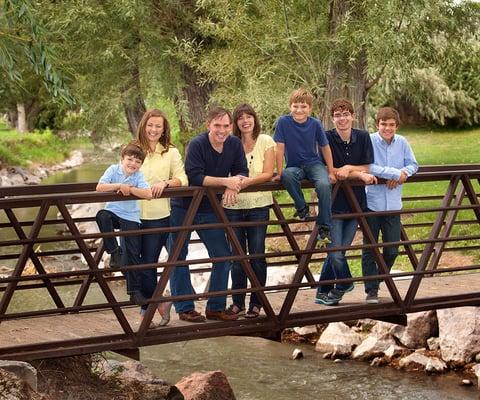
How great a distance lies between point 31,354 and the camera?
7445 mm

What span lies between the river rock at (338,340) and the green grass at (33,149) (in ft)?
100

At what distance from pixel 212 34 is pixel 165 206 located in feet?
46.3

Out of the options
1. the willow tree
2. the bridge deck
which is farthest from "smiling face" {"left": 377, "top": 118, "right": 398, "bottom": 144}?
the willow tree

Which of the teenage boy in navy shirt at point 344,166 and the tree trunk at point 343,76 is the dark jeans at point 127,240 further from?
the tree trunk at point 343,76

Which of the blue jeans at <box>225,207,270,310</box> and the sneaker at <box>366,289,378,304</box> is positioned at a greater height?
the blue jeans at <box>225,207,270,310</box>

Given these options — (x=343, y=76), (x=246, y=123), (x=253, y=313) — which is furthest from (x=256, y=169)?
(x=343, y=76)

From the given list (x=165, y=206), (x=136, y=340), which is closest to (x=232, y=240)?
(x=165, y=206)

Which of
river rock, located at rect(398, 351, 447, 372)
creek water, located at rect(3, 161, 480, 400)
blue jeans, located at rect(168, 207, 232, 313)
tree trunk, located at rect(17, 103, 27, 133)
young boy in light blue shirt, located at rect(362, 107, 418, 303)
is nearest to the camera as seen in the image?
blue jeans, located at rect(168, 207, 232, 313)

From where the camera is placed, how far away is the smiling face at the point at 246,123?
805 centimetres

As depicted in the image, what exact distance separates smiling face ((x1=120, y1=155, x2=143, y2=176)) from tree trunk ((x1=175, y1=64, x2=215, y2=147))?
15.8 m

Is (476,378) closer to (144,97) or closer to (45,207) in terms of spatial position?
(45,207)

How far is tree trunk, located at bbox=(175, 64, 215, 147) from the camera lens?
23453 millimetres

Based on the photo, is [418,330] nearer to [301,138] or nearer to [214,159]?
[301,138]

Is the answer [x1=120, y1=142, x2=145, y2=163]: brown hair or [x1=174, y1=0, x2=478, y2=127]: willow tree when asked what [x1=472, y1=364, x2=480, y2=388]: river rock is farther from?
[x1=174, y1=0, x2=478, y2=127]: willow tree
